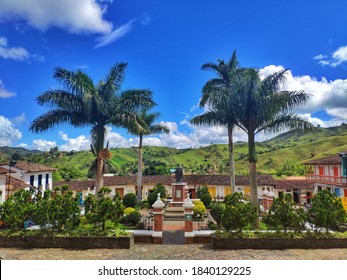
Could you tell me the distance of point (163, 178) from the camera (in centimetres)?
3478

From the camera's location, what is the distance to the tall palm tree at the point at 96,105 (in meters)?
14.1

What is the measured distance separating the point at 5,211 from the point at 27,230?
1.19 metres

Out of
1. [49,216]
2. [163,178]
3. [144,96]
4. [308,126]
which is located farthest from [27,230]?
[163,178]

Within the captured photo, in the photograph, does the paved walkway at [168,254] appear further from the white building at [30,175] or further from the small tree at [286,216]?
the white building at [30,175]

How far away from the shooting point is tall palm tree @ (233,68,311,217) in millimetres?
13391

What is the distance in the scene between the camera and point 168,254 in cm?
917

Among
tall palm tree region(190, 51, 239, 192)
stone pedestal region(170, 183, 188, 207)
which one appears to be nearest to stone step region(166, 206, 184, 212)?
stone pedestal region(170, 183, 188, 207)

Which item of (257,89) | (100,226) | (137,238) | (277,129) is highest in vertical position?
(257,89)

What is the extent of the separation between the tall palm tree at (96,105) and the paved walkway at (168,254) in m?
4.96

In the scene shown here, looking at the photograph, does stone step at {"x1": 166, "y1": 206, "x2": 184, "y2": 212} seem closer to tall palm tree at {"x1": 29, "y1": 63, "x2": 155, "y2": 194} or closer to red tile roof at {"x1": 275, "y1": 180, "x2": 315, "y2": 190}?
tall palm tree at {"x1": 29, "y1": 63, "x2": 155, "y2": 194}

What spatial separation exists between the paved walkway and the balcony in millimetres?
17508

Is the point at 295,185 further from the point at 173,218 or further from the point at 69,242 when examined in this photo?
the point at 69,242

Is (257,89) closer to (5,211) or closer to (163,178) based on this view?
(5,211)

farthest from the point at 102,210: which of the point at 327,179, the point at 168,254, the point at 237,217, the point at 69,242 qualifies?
the point at 327,179
